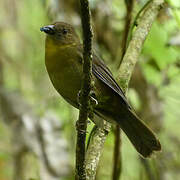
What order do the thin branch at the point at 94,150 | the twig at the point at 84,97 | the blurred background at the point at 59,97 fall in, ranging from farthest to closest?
the blurred background at the point at 59,97 < the thin branch at the point at 94,150 < the twig at the point at 84,97

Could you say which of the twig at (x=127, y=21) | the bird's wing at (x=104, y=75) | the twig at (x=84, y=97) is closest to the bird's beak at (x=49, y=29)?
the bird's wing at (x=104, y=75)

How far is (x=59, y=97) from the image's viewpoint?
465cm

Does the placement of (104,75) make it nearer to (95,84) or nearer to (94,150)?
(95,84)

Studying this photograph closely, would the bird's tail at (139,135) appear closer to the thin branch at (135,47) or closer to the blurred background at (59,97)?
the thin branch at (135,47)

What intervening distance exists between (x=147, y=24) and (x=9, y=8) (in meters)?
2.43

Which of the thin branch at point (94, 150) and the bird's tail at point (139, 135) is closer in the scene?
the thin branch at point (94, 150)

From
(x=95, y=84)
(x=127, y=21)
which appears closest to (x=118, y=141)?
(x=95, y=84)

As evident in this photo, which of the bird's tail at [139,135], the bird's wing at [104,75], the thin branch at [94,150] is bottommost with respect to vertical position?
the bird's tail at [139,135]

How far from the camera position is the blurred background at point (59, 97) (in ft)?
11.4

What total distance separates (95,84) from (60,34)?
0.50 m

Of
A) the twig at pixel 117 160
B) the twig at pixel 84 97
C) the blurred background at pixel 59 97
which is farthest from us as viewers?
the blurred background at pixel 59 97

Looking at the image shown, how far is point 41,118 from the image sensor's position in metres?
3.73

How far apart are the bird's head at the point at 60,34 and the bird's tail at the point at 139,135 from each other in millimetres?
724

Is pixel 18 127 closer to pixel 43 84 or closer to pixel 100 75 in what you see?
pixel 100 75
